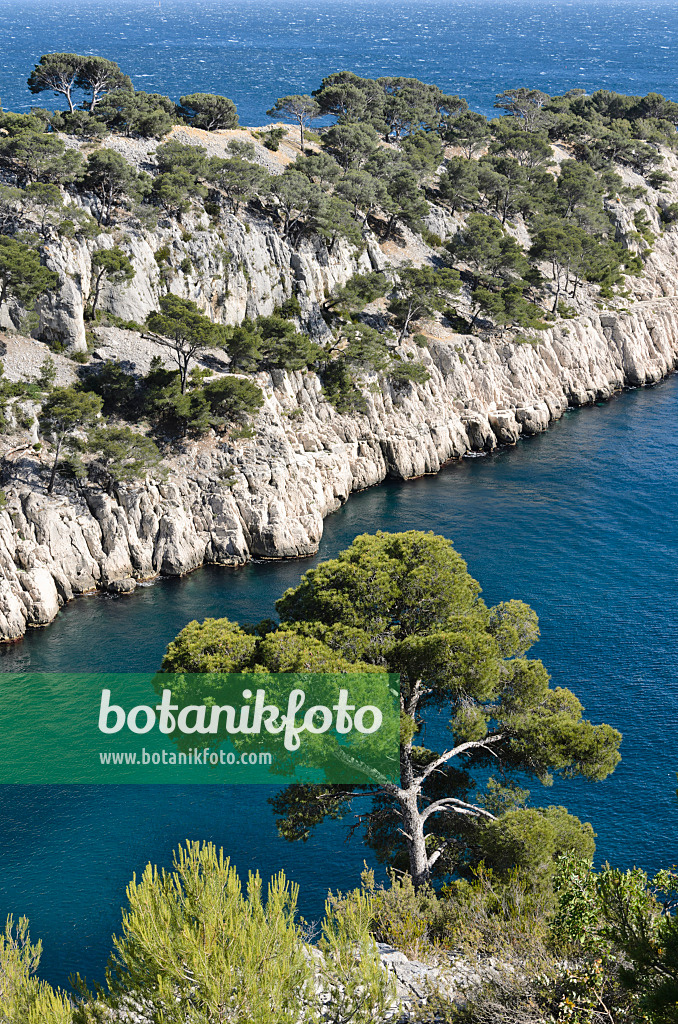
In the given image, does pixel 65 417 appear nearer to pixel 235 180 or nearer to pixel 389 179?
pixel 235 180

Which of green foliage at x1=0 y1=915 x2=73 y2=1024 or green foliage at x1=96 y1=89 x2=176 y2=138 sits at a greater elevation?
green foliage at x1=96 y1=89 x2=176 y2=138

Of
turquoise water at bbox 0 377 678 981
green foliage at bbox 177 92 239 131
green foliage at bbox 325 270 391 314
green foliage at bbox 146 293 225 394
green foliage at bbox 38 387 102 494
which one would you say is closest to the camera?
turquoise water at bbox 0 377 678 981

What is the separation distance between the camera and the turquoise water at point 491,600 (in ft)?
119

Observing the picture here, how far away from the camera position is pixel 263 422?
7138cm

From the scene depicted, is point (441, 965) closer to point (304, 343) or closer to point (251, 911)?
point (251, 911)

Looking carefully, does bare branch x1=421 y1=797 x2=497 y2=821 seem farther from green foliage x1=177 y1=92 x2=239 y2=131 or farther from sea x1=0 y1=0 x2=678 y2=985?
green foliage x1=177 y1=92 x2=239 y2=131

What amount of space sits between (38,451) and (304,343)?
2544 cm

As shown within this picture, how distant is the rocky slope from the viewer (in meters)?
60.5

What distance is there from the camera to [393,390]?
8156 cm

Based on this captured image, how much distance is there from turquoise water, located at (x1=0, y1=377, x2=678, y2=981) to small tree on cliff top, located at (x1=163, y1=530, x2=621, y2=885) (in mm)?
6035

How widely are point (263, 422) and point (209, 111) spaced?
49064 millimetres

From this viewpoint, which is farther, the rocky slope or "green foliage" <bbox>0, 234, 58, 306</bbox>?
"green foliage" <bbox>0, 234, 58, 306</bbox>

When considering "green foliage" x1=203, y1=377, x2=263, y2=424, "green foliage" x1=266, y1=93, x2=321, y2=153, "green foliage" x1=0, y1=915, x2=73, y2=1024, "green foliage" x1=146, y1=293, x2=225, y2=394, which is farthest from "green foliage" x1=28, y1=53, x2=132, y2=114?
"green foliage" x1=0, y1=915, x2=73, y2=1024

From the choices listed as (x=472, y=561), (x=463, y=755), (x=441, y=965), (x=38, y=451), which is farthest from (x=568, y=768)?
(x=38, y=451)
